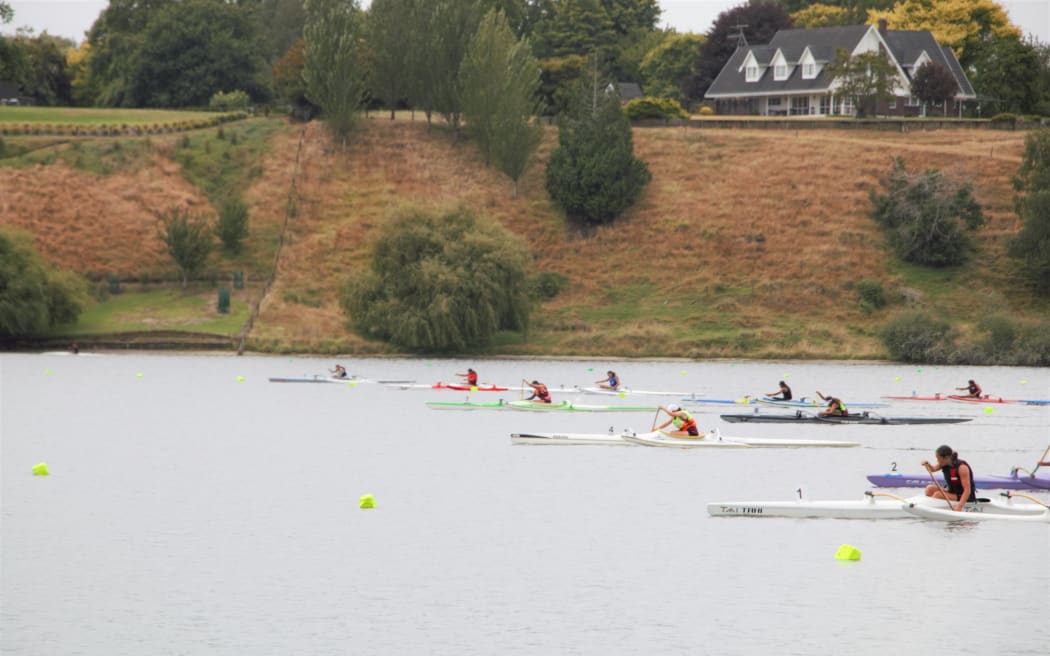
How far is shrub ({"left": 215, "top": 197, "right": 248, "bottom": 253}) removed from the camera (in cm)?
9094

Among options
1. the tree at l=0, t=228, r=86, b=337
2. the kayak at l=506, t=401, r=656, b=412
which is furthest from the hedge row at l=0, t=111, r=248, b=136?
the kayak at l=506, t=401, r=656, b=412

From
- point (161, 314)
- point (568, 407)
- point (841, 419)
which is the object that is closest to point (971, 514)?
point (841, 419)

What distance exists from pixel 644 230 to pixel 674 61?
43706mm

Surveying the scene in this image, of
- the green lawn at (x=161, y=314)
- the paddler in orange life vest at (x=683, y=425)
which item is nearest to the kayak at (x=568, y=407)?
the paddler in orange life vest at (x=683, y=425)

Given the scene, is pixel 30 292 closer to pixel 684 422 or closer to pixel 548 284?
pixel 548 284

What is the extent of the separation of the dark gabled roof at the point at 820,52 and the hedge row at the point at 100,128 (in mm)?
46762

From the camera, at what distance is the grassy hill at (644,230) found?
269ft

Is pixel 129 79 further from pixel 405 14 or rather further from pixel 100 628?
pixel 100 628

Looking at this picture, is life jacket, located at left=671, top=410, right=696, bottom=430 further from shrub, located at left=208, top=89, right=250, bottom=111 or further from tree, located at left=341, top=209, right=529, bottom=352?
shrub, located at left=208, top=89, right=250, bottom=111

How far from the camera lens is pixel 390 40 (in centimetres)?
10419

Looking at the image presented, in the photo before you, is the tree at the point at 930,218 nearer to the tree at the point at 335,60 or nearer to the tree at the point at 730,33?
the tree at the point at 335,60

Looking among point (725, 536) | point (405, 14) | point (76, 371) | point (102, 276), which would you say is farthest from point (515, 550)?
point (405, 14)

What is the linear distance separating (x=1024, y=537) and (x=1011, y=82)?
303 feet

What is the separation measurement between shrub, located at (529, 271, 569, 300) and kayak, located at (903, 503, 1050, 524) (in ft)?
186
